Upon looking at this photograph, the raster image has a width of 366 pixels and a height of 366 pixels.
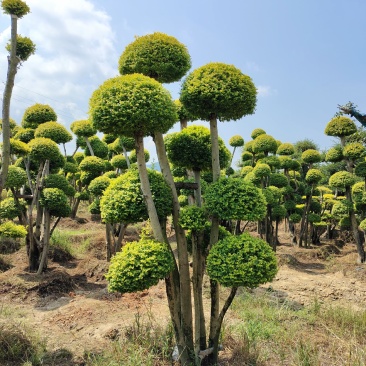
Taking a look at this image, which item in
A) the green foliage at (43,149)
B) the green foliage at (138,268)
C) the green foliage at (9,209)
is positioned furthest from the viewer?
the green foliage at (9,209)

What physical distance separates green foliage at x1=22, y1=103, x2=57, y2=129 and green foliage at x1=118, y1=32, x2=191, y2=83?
20.0 feet

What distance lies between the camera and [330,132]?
35.3ft

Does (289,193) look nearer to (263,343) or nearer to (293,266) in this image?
(293,266)

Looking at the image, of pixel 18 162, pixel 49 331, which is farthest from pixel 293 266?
pixel 18 162

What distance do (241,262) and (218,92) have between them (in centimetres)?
175

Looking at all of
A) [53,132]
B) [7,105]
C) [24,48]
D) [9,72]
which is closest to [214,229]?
[7,105]

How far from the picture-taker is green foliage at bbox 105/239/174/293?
3.72 metres

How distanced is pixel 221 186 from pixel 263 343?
2.48 meters

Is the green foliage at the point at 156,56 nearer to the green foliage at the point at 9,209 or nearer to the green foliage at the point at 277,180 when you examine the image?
the green foliage at the point at 9,209

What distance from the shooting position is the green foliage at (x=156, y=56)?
4.20 m

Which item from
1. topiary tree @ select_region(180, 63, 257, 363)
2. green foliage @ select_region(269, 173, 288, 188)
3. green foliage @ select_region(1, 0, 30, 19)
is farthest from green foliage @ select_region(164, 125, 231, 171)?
green foliage @ select_region(269, 173, 288, 188)

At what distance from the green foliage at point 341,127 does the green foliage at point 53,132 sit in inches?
280

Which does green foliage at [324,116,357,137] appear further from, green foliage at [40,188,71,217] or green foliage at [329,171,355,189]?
green foliage at [40,188,71,217]

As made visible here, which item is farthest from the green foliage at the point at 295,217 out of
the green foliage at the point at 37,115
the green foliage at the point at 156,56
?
the green foliage at the point at 156,56
